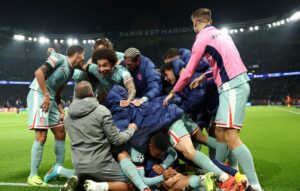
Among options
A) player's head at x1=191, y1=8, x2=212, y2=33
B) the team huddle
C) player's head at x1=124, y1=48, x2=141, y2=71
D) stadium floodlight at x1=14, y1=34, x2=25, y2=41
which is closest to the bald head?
the team huddle

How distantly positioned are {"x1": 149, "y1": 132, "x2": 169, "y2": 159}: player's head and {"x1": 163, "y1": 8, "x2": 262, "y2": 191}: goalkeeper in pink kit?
48 cm

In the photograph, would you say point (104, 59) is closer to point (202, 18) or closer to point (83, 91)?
point (83, 91)

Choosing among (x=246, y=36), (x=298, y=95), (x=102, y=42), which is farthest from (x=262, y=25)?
(x=102, y=42)

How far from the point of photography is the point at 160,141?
4188 mm

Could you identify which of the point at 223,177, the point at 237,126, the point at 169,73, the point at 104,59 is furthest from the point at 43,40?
the point at 223,177

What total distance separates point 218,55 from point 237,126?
917mm

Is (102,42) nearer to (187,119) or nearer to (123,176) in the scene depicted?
(187,119)

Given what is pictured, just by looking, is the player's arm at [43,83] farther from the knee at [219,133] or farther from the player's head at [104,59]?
the knee at [219,133]

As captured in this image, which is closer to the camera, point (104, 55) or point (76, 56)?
point (104, 55)

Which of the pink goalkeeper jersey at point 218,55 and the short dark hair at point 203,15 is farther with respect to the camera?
the short dark hair at point 203,15

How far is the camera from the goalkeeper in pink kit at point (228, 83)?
401 centimetres

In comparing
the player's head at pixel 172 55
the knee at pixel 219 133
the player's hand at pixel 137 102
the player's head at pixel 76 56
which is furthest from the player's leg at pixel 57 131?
the knee at pixel 219 133

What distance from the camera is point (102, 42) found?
18.4 feet

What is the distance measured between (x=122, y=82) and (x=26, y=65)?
51172mm
